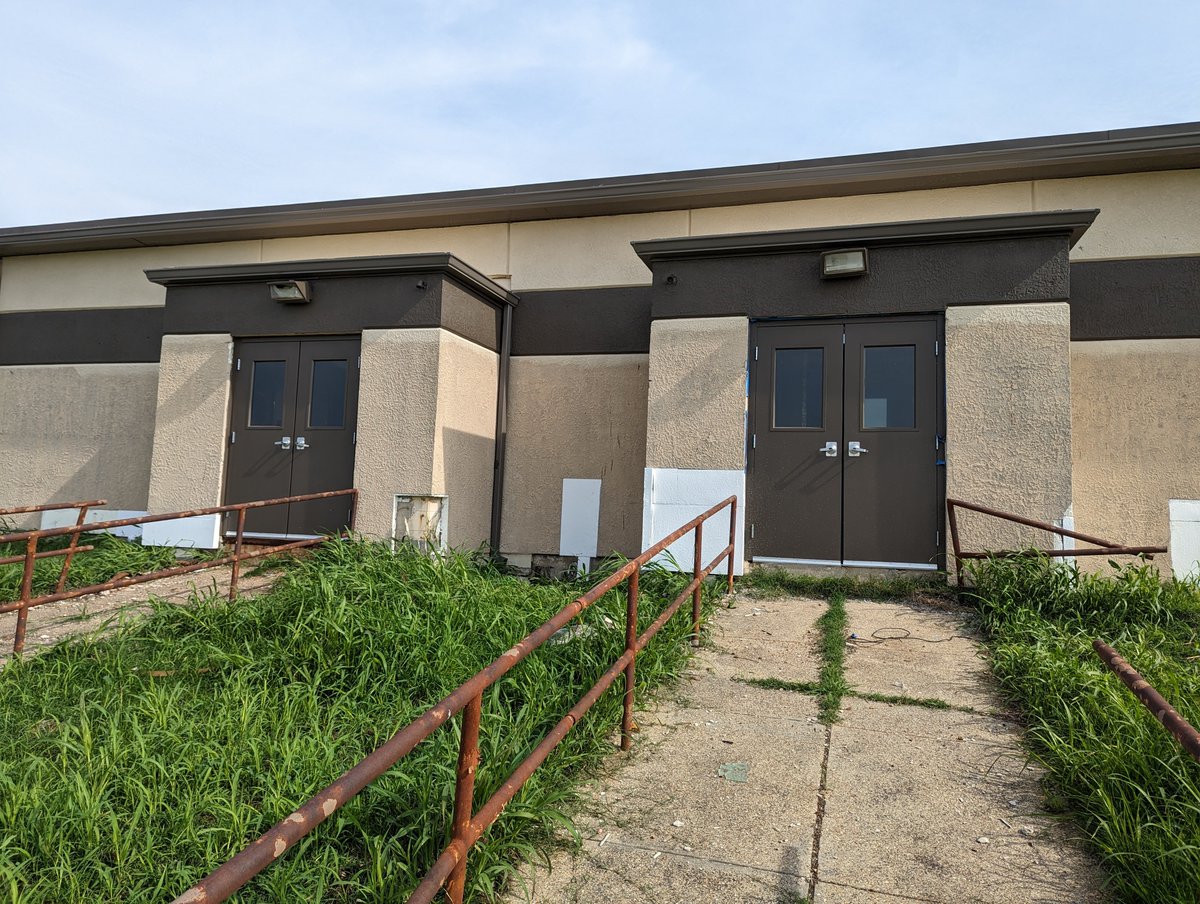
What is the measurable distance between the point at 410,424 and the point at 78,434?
18.7ft

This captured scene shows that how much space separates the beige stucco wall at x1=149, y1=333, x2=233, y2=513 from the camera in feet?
27.8

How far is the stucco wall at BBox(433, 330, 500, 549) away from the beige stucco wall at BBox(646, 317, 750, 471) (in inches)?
81.2

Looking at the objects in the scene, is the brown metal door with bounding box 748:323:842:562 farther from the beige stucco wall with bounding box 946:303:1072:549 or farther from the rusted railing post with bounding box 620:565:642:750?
the rusted railing post with bounding box 620:565:642:750

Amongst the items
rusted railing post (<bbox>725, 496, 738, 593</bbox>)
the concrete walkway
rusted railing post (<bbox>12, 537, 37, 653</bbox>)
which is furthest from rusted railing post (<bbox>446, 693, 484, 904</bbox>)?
rusted railing post (<bbox>725, 496, 738, 593</bbox>)

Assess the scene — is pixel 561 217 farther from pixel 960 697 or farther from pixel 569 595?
pixel 960 697

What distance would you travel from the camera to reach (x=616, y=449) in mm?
8734

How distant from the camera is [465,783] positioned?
6.58 ft

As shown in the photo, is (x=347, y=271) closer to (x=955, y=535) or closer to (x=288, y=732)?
(x=288, y=732)

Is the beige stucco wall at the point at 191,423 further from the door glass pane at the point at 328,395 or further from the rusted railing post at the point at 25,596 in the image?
the rusted railing post at the point at 25,596

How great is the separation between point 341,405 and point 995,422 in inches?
249

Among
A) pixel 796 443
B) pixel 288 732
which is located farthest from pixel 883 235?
pixel 288 732

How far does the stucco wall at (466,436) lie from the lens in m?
7.85

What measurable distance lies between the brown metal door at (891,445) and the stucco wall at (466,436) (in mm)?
3845

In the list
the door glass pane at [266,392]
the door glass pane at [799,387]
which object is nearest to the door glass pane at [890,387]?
the door glass pane at [799,387]
